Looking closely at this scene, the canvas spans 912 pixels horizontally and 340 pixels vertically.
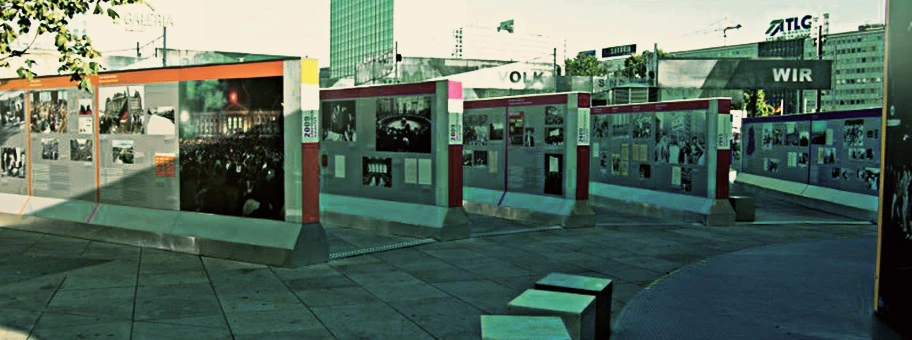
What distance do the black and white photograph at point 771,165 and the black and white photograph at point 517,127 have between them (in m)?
10.2

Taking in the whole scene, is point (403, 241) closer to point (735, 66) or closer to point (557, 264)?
point (557, 264)

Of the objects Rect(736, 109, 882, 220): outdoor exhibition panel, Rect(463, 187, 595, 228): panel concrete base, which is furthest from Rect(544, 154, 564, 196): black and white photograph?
Rect(736, 109, 882, 220): outdoor exhibition panel

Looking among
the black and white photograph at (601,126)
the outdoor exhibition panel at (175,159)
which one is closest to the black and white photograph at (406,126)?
the outdoor exhibition panel at (175,159)

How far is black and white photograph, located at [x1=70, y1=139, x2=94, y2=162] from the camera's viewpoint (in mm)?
11977

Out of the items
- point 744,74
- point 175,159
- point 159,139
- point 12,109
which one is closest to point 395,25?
point 744,74

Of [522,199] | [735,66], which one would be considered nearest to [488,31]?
[735,66]

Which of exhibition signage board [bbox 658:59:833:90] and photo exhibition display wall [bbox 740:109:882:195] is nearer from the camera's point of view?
photo exhibition display wall [bbox 740:109:882:195]

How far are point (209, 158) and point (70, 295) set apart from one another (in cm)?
324

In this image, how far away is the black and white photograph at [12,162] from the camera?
13156 millimetres

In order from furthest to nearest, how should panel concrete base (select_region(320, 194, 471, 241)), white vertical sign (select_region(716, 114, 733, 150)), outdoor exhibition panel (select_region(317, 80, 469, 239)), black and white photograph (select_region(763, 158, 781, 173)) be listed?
black and white photograph (select_region(763, 158, 781, 173))
white vertical sign (select_region(716, 114, 733, 150))
outdoor exhibition panel (select_region(317, 80, 469, 239))
panel concrete base (select_region(320, 194, 471, 241))

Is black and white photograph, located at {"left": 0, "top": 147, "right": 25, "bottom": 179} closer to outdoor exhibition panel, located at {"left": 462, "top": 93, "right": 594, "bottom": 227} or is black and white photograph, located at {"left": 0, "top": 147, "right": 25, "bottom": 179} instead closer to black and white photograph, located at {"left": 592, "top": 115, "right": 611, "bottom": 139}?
outdoor exhibition panel, located at {"left": 462, "top": 93, "right": 594, "bottom": 227}

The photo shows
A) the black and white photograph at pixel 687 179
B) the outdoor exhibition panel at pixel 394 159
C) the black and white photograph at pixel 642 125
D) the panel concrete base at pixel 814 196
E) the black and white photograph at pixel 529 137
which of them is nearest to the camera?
the outdoor exhibition panel at pixel 394 159

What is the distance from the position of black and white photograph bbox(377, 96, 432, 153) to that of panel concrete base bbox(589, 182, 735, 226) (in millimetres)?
6308

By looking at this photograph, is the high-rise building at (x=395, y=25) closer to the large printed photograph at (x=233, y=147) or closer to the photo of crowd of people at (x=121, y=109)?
the photo of crowd of people at (x=121, y=109)
